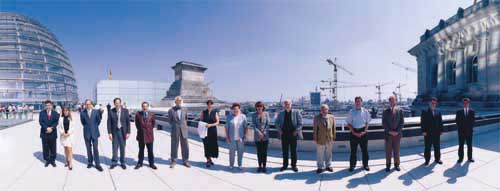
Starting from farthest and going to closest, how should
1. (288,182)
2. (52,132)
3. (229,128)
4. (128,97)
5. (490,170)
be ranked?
(128,97)
(52,132)
(229,128)
(490,170)
(288,182)

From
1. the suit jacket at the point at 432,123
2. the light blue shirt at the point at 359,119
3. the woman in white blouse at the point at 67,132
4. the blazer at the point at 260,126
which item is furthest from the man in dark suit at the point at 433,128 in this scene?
the woman in white blouse at the point at 67,132

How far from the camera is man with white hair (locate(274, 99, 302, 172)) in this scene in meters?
4.78

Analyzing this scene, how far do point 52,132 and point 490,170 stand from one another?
38.1 feet

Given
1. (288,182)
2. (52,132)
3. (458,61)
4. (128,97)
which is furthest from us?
(128,97)

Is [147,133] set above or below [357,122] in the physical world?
below

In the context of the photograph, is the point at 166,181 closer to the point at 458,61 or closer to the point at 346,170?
the point at 346,170

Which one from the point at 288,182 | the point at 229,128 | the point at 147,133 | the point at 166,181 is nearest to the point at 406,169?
the point at 288,182

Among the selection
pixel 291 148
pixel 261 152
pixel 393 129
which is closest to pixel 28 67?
pixel 261 152

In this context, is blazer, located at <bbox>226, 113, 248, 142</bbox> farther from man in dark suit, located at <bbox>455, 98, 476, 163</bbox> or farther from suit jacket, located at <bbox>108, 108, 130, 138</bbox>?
man in dark suit, located at <bbox>455, 98, 476, 163</bbox>

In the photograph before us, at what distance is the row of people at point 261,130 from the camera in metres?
4.71

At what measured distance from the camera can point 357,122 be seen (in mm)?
4809

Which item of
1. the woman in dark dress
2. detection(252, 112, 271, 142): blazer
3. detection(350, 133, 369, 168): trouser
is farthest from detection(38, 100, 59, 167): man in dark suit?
detection(350, 133, 369, 168): trouser

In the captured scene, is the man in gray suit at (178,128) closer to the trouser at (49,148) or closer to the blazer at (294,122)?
the blazer at (294,122)

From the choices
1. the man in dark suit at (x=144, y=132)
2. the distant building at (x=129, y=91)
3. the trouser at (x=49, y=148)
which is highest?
the distant building at (x=129, y=91)
